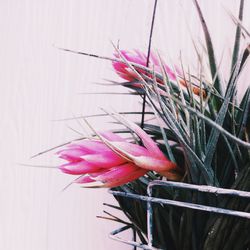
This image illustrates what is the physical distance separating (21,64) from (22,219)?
0.78 ft

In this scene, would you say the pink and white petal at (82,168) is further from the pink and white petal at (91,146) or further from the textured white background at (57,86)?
the textured white background at (57,86)

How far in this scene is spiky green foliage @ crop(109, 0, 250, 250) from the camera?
28 cm

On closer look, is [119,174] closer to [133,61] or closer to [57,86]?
[133,61]

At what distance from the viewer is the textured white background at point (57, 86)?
461mm

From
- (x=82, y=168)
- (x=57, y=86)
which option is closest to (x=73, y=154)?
(x=82, y=168)

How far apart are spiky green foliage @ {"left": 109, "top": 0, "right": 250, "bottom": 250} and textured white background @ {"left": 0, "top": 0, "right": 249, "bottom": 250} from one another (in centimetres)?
12

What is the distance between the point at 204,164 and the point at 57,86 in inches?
12.9

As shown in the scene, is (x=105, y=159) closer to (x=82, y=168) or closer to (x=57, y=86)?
(x=82, y=168)

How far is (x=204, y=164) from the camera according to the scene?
0.93 feet

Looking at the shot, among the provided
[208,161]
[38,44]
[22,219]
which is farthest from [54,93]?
[208,161]

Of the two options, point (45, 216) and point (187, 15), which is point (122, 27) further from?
point (45, 216)

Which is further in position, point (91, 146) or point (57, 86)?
point (57, 86)

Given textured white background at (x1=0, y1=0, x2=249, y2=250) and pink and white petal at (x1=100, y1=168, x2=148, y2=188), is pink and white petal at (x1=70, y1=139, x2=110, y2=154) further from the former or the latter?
textured white background at (x1=0, y1=0, x2=249, y2=250)

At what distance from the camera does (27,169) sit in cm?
60
